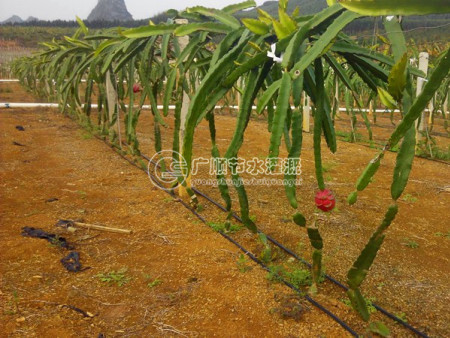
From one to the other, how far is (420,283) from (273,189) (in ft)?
5.44

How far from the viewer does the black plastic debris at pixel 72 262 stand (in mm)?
2062

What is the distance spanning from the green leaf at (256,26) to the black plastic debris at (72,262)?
1544mm

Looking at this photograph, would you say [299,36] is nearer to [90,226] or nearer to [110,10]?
[90,226]

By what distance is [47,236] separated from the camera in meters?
2.39

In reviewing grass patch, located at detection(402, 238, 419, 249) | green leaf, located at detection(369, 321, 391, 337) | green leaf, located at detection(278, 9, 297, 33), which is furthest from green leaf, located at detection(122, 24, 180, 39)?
grass patch, located at detection(402, 238, 419, 249)

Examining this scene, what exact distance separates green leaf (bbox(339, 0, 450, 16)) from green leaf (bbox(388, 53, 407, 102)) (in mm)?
134

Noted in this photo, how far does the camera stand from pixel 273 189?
3.49 metres

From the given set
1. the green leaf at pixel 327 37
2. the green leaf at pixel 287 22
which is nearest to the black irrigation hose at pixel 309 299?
the green leaf at pixel 327 37

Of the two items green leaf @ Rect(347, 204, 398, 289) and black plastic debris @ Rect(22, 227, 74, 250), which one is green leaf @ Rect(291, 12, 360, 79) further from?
black plastic debris @ Rect(22, 227, 74, 250)

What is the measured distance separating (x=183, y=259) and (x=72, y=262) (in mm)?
618

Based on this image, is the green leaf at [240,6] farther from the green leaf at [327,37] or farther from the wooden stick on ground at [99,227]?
the wooden stick on ground at [99,227]

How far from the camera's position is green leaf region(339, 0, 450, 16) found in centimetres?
91

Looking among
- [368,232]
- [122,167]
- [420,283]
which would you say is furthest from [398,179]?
[122,167]

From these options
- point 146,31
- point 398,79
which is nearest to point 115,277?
point 146,31
